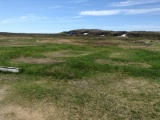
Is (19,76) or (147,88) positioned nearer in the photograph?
(147,88)

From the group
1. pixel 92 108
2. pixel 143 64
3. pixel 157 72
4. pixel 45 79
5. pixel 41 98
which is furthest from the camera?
pixel 143 64

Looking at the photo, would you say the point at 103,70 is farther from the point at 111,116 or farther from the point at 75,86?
the point at 111,116

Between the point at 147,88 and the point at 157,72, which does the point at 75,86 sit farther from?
the point at 157,72

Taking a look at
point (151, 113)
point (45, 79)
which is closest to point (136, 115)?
point (151, 113)

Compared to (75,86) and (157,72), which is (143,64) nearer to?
(157,72)

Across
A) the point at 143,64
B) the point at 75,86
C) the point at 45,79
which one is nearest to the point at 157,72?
the point at 143,64

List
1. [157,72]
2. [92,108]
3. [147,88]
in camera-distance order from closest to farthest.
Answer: [92,108] < [147,88] < [157,72]

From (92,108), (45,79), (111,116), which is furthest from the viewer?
(45,79)

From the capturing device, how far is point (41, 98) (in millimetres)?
18391

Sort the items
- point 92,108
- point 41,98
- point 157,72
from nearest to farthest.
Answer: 1. point 92,108
2. point 41,98
3. point 157,72

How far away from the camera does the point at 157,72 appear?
26172 millimetres

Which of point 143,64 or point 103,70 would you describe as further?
point 143,64

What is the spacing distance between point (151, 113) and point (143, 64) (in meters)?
15.7

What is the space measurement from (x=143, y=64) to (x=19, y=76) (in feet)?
47.7
